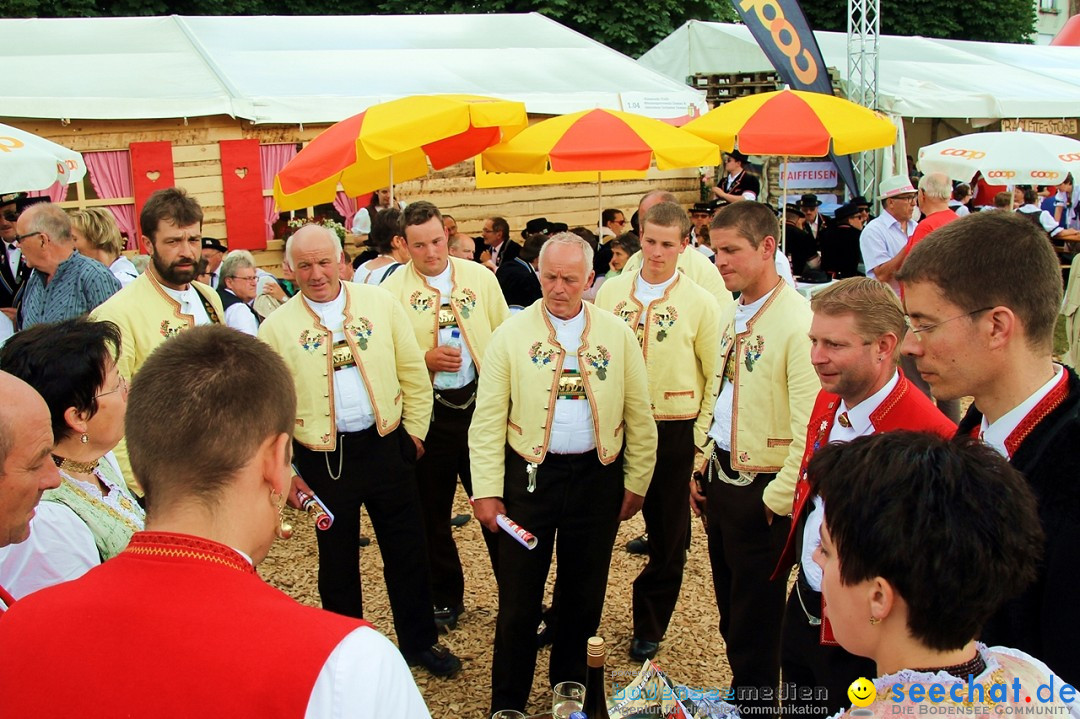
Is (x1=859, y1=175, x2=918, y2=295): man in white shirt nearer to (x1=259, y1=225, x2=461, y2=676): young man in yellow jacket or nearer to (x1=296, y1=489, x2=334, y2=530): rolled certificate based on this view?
(x1=259, y1=225, x2=461, y2=676): young man in yellow jacket

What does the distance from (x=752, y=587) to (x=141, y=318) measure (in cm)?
310

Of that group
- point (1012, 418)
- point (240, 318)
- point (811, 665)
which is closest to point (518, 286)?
point (240, 318)

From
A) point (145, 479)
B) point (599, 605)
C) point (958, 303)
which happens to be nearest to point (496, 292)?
point (599, 605)

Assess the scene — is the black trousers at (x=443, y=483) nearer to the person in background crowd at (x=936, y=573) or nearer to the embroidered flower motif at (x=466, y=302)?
the embroidered flower motif at (x=466, y=302)

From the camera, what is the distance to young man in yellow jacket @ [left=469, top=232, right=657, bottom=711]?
13.0 ft

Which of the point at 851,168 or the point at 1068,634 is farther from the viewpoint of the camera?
the point at 851,168

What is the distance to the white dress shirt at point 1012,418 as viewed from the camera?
7.16ft

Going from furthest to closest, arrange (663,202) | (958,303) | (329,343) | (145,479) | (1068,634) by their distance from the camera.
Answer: (663,202), (329,343), (958,303), (1068,634), (145,479)

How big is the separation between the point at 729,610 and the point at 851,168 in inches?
505

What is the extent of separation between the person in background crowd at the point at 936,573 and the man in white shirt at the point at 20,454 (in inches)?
67.8

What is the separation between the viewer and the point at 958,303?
227 centimetres

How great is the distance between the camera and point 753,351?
12.8 ft

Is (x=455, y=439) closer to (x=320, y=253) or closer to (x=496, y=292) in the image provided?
(x=496, y=292)

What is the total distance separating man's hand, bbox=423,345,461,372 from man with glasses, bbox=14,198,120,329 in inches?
83.4
